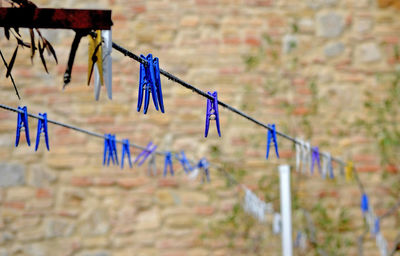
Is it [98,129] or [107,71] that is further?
[98,129]

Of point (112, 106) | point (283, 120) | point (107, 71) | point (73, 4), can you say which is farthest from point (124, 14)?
point (107, 71)

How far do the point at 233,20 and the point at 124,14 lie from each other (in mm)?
693

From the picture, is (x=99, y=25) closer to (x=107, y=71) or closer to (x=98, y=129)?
(x=107, y=71)

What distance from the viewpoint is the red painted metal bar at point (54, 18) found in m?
1.15

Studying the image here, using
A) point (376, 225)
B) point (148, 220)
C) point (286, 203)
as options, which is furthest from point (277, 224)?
point (286, 203)

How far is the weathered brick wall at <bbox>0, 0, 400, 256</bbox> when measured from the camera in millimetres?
3432

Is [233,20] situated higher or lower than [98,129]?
higher

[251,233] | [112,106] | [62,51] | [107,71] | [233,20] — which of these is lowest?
[251,233]

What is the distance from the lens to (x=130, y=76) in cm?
356

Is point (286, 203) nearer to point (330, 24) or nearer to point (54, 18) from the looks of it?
point (54, 18)

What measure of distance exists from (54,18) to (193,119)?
2437 mm

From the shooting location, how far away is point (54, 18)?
1.16 m

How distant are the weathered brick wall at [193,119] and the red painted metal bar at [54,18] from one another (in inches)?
92.3

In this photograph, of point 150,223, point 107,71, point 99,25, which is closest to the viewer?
point 99,25
